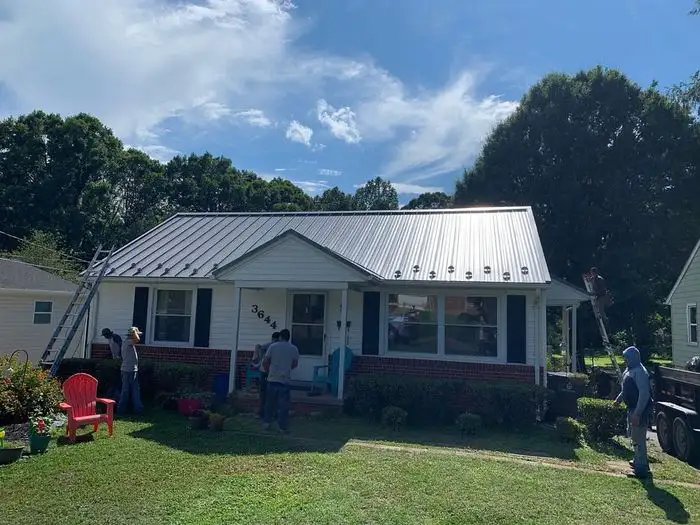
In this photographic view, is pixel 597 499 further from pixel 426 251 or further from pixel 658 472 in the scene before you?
pixel 426 251

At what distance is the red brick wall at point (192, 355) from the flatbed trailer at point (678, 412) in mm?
9633

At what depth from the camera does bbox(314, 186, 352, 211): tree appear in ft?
168

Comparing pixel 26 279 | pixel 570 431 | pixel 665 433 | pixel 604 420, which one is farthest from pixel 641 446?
pixel 26 279

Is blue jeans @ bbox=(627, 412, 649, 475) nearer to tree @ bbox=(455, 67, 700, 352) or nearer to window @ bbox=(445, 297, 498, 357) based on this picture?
window @ bbox=(445, 297, 498, 357)

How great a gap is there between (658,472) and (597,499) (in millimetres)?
2206

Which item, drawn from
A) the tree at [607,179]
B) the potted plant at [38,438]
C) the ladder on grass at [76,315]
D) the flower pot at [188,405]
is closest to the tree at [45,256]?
the ladder on grass at [76,315]

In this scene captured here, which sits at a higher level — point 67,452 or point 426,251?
point 426,251

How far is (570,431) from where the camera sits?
9.61 metres

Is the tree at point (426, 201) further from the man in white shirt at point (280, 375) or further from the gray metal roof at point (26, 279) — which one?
the man in white shirt at point (280, 375)

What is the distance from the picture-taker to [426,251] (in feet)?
45.2

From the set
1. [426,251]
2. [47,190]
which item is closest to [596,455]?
[426,251]

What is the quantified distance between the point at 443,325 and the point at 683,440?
5178mm

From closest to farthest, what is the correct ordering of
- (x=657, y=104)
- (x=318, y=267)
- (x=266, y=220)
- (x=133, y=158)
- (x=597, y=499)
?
(x=597, y=499)
(x=318, y=267)
(x=266, y=220)
(x=657, y=104)
(x=133, y=158)

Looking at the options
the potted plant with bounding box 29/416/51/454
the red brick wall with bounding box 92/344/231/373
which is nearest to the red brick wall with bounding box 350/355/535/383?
the red brick wall with bounding box 92/344/231/373
